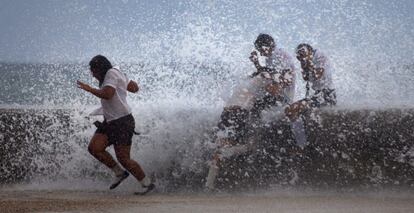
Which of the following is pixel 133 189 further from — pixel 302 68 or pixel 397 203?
pixel 397 203

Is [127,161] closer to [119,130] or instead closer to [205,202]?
[119,130]

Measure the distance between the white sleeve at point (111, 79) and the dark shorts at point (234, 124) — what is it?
1.37 m

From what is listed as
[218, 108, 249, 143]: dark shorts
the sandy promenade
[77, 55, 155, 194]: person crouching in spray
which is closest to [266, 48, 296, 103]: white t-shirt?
[218, 108, 249, 143]: dark shorts

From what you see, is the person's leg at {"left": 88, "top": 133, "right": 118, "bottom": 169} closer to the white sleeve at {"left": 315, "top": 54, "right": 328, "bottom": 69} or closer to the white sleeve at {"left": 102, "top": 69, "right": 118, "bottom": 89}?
the white sleeve at {"left": 102, "top": 69, "right": 118, "bottom": 89}

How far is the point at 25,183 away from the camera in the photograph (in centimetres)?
870

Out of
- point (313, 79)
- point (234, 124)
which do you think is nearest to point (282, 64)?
point (313, 79)

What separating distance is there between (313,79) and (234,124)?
1.04 meters

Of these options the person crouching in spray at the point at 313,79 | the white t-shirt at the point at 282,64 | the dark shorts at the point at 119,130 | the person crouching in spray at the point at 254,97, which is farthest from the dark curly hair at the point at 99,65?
the person crouching in spray at the point at 313,79

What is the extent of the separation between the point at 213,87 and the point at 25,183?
317 centimetres

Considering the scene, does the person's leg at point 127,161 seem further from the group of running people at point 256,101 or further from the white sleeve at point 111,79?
the white sleeve at point 111,79

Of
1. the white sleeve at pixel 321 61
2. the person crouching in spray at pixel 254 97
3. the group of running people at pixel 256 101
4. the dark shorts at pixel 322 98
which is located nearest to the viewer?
the group of running people at pixel 256 101

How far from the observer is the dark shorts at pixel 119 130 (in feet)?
23.9

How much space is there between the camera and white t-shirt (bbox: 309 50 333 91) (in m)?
7.86

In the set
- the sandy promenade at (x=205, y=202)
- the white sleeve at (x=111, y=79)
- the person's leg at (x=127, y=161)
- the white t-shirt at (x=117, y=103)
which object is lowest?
the sandy promenade at (x=205, y=202)
